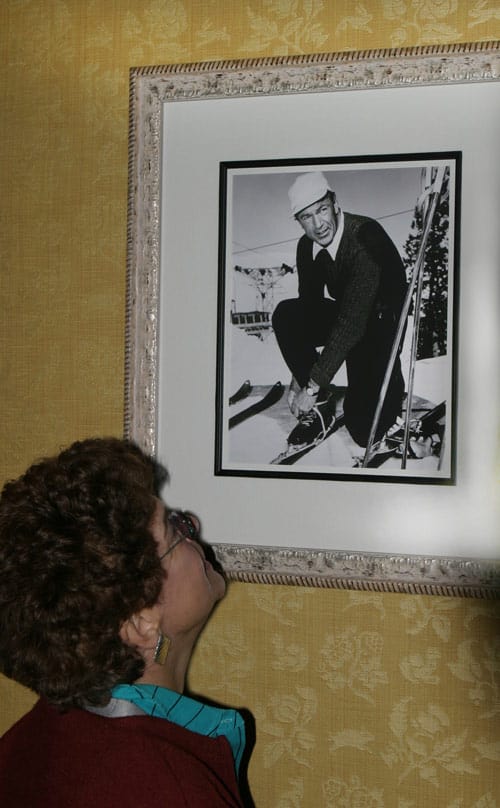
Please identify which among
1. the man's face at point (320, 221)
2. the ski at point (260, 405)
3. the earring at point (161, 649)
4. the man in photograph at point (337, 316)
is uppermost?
the man's face at point (320, 221)

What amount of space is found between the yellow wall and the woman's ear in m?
0.25

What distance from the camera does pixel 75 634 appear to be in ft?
3.69

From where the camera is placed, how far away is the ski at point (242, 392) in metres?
1.43

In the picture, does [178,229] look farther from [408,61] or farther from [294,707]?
[294,707]

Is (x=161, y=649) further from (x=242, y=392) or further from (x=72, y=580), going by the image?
(x=242, y=392)

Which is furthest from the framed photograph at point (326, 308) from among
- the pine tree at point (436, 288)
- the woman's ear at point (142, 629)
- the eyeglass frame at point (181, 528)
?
the woman's ear at point (142, 629)

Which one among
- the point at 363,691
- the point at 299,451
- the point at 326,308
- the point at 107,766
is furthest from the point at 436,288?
the point at 107,766

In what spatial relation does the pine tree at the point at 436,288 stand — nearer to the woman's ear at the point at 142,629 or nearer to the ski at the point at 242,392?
the ski at the point at 242,392

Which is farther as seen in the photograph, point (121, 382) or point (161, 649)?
point (121, 382)

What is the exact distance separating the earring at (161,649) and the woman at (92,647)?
0.01 metres

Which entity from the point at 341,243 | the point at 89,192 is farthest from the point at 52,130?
the point at 341,243

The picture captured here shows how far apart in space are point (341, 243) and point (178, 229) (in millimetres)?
274

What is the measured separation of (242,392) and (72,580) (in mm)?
446

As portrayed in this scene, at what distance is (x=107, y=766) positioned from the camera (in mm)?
1084
